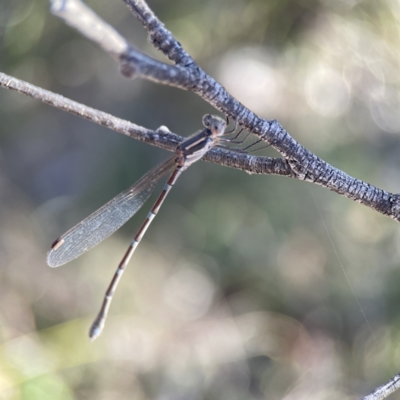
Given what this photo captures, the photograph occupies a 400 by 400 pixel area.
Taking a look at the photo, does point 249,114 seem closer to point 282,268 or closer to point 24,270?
point 282,268

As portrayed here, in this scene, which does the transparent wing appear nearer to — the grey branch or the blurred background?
the grey branch

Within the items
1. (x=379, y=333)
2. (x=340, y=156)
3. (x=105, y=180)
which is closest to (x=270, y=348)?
(x=379, y=333)

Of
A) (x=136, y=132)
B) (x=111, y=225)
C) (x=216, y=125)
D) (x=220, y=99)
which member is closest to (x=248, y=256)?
(x=111, y=225)

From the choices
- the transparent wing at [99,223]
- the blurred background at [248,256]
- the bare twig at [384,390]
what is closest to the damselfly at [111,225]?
the transparent wing at [99,223]

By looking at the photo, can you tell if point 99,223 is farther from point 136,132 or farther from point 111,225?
point 136,132

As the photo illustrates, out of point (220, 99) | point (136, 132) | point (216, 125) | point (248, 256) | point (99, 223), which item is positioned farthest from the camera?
point (248, 256)

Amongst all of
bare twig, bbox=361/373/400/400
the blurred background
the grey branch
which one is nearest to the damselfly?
the grey branch

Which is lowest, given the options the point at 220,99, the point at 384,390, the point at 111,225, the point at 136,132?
the point at 384,390
